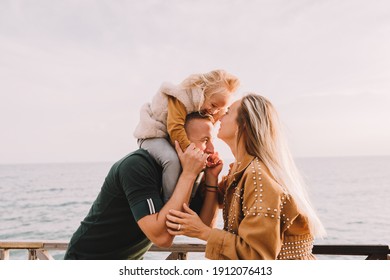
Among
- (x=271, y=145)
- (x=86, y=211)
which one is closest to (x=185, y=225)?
(x=271, y=145)

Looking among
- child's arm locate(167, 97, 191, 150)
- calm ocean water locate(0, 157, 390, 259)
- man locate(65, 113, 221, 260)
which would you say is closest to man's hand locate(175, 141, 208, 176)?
man locate(65, 113, 221, 260)

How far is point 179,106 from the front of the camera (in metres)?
2.89

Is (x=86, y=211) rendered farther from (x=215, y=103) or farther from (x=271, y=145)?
(x=271, y=145)

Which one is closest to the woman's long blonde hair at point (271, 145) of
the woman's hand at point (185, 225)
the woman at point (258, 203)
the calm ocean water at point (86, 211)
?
the woman at point (258, 203)

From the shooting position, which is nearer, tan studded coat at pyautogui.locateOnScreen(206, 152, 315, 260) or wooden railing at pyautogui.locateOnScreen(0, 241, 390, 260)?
tan studded coat at pyautogui.locateOnScreen(206, 152, 315, 260)

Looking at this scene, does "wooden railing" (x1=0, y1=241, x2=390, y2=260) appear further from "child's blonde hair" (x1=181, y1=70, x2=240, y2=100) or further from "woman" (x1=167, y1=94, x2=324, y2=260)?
"child's blonde hair" (x1=181, y1=70, x2=240, y2=100)

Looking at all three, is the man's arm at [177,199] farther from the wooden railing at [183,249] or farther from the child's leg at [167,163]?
the wooden railing at [183,249]

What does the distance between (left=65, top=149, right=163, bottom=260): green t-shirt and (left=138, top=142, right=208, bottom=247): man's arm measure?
5 cm

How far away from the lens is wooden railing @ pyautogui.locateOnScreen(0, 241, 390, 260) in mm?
3084

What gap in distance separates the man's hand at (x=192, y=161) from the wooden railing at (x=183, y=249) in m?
0.75

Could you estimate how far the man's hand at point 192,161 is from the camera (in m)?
2.61

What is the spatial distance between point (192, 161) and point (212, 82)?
588 millimetres
